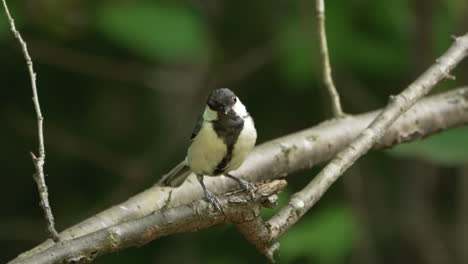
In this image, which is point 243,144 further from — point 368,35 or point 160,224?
point 368,35

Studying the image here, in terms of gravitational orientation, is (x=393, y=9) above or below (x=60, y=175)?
above

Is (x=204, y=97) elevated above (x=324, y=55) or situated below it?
below

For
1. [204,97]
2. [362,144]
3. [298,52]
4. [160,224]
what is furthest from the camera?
[204,97]

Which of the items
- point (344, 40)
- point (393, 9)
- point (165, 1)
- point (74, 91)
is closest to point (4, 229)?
point (74, 91)

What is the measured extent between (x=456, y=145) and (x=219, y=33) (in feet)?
5.54

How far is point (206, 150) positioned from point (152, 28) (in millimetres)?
1384

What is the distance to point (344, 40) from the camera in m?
4.09

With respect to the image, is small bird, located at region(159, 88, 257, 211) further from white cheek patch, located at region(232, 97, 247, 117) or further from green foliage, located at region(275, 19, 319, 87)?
green foliage, located at region(275, 19, 319, 87)

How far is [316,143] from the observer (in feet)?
9.43

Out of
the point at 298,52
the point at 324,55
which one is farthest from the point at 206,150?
the point at 298,52

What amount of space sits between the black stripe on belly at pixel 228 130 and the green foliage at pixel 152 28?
4.13 ft

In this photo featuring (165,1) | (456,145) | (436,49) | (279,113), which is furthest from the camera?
(279,113)

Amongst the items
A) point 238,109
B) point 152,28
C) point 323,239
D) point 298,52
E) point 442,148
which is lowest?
point 323,239

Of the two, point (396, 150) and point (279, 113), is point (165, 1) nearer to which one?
point (279, 113)
